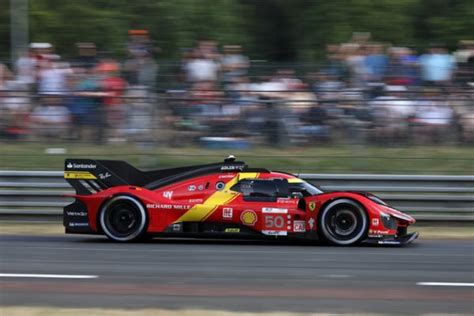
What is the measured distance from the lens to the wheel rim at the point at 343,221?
395 inches

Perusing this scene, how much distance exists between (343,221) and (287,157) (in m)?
2.84

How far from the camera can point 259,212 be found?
10078 millimetres

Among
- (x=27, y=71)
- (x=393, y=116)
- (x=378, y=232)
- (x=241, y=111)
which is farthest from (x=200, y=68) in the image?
(x=378, y=232)

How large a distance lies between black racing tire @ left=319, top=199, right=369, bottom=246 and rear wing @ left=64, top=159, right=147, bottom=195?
2591 millimetres

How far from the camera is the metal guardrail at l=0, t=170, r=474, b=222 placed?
12.1 metres

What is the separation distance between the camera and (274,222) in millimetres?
10078

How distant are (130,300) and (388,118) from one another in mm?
6935

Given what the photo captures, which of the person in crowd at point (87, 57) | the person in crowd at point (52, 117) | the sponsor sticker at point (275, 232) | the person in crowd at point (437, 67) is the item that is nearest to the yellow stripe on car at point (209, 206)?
the sponsor sticker at point (275, 232)

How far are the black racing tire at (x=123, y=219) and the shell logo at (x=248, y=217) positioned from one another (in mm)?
1209

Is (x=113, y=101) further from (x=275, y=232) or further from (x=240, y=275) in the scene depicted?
(x=240, y=275)

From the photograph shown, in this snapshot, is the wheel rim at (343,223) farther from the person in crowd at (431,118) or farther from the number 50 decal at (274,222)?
the person in crowd at (431,118)

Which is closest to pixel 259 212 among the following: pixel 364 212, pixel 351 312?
pixel 364 212

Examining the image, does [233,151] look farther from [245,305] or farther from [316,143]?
[245,305]

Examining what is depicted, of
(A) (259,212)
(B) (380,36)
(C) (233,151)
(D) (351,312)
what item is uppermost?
(B) (380,36)
